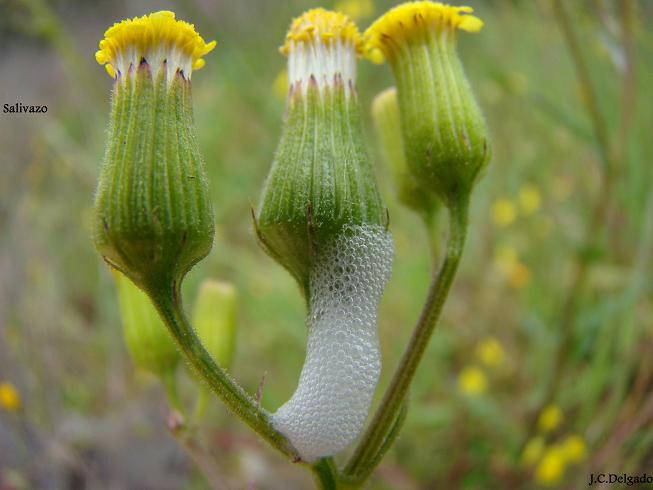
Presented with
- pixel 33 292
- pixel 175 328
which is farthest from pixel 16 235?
pixel 175 328

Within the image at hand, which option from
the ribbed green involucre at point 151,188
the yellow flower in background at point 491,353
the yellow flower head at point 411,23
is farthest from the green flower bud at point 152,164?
the yellow flower in background at point 491,353

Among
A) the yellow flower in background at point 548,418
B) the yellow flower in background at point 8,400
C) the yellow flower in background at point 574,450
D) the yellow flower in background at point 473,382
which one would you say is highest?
the yellow flower in background at point 8,400

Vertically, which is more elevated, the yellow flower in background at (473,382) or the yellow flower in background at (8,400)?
the yellow flower in background at (8,400)

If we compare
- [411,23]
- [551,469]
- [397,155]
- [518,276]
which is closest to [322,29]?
[411,23]

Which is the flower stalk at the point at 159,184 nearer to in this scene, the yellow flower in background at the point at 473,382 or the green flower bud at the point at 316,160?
the green flower bud at the point at 316,160

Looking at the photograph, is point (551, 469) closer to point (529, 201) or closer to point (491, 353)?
point (491, 353)

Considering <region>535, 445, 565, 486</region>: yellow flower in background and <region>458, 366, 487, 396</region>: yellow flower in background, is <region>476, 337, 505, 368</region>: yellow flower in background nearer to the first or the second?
<region>458, 366, 487, 396</region>: yellow flower in background
